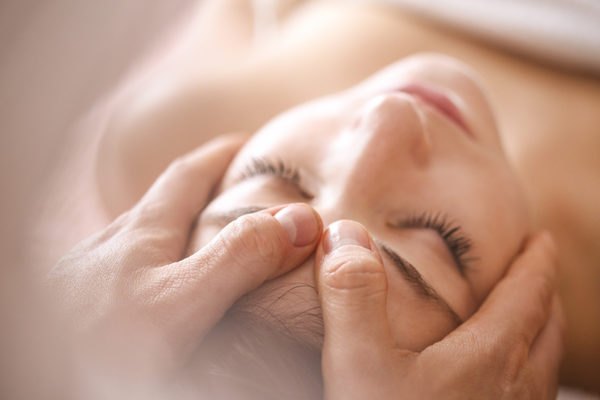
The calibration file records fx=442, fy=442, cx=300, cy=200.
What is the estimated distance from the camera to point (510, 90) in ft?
3.93

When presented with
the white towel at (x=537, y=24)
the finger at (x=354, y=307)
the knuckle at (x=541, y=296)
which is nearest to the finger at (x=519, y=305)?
the knuckle at (x=541, y=296)

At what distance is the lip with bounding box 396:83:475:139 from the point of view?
2.75 ft

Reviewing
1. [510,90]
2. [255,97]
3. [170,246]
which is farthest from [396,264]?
[510,90]

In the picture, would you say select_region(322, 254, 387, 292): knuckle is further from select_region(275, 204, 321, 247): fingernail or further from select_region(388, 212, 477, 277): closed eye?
select_region(388, 212, 477, 277): closed eye

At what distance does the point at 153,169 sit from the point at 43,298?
1.50 feet

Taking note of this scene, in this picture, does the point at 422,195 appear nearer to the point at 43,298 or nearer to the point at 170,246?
the point at 170,246

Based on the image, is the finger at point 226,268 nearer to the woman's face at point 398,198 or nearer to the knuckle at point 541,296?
the woman's face at point 398,198

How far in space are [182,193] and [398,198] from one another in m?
0.34

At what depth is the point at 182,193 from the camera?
0.70 metres

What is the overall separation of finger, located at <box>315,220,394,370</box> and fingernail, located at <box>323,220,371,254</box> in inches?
0.8

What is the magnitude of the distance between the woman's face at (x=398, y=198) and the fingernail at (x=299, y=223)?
5cm

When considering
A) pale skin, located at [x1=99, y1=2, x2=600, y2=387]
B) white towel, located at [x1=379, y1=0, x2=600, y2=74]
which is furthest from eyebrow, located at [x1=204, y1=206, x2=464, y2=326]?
white towel, located at [x1=379, y1=0, x2=600, y2=74]

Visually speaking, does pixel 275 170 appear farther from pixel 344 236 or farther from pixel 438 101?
pixel 438 101

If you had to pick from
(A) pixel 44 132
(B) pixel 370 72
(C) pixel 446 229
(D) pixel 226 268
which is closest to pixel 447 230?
(C) pixel 446 229
